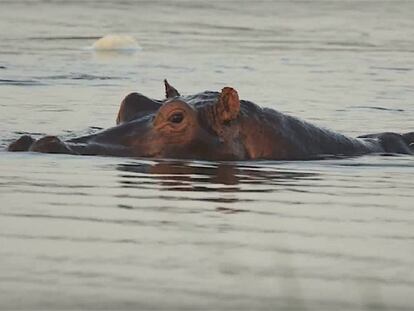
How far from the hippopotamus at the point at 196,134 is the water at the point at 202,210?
14 cm

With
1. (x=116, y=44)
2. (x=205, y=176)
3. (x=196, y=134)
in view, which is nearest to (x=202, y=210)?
(x=205, y=176)

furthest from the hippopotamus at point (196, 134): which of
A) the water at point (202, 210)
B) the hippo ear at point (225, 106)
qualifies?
the water at point (202, 210)

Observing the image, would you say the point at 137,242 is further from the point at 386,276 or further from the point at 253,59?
the point at 253,59

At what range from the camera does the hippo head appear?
8.72 meters

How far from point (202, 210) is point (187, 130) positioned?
205cm

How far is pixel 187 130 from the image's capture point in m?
8.77

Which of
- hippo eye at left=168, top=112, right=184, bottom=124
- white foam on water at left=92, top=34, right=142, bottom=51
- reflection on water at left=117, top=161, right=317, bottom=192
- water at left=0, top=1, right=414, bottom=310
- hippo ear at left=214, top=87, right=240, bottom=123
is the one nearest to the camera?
water at left=0, top=1, right=414, bottom=310

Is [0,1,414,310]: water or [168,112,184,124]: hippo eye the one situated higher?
[168,112,184,124]: hippo eye

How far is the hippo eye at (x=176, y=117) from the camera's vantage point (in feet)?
28.5

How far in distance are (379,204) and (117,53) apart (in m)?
12.4

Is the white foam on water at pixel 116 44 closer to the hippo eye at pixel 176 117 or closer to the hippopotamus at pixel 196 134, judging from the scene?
the hippopotamus at pixel 196 134

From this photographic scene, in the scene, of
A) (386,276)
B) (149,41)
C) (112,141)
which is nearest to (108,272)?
(386,276)

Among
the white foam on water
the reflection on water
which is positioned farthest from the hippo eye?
the white foam on water

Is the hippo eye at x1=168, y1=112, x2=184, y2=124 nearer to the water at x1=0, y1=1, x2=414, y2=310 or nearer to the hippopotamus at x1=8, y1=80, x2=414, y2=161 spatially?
the hippopotamus at x1=8, y1=80, x2=414, y2=161
